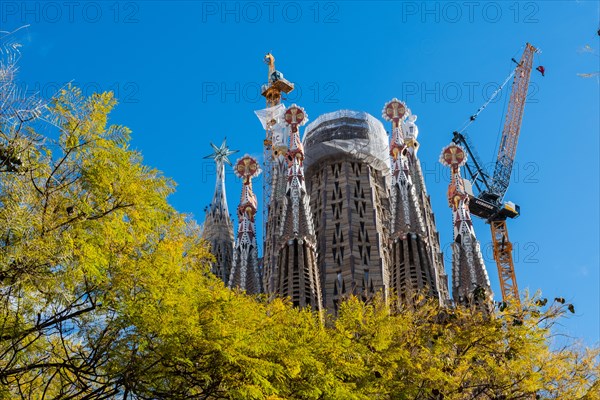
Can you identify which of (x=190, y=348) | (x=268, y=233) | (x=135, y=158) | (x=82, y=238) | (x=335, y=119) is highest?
(x=335, y=119)

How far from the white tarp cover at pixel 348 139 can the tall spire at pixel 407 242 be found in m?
1.68

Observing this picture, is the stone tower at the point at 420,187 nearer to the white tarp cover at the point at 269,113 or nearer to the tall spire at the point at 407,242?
the tall spire at the point at 407,242

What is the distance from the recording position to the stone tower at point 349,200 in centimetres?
4210

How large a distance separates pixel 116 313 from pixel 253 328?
2.09 meters

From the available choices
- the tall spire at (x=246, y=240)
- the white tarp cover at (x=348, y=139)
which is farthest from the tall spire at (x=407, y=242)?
the tall spire at (x=246, y=240)

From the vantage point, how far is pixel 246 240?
49.3 meters

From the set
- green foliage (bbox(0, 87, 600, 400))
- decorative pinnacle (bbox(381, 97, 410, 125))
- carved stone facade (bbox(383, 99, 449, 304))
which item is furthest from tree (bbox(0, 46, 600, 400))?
decorative pinnacle (bbox(381, 97, 410, 125))

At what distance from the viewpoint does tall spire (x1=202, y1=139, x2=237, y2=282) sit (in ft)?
177

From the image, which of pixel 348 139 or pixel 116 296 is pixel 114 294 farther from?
pixel 348 139

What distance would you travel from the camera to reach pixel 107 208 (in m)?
11.5

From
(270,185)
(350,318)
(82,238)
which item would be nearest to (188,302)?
(82,238)

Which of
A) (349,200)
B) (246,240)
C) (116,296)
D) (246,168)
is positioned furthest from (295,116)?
(116,296)

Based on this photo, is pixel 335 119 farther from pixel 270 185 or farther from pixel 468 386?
pixel 468 386

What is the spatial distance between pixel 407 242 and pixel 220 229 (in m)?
18.7
